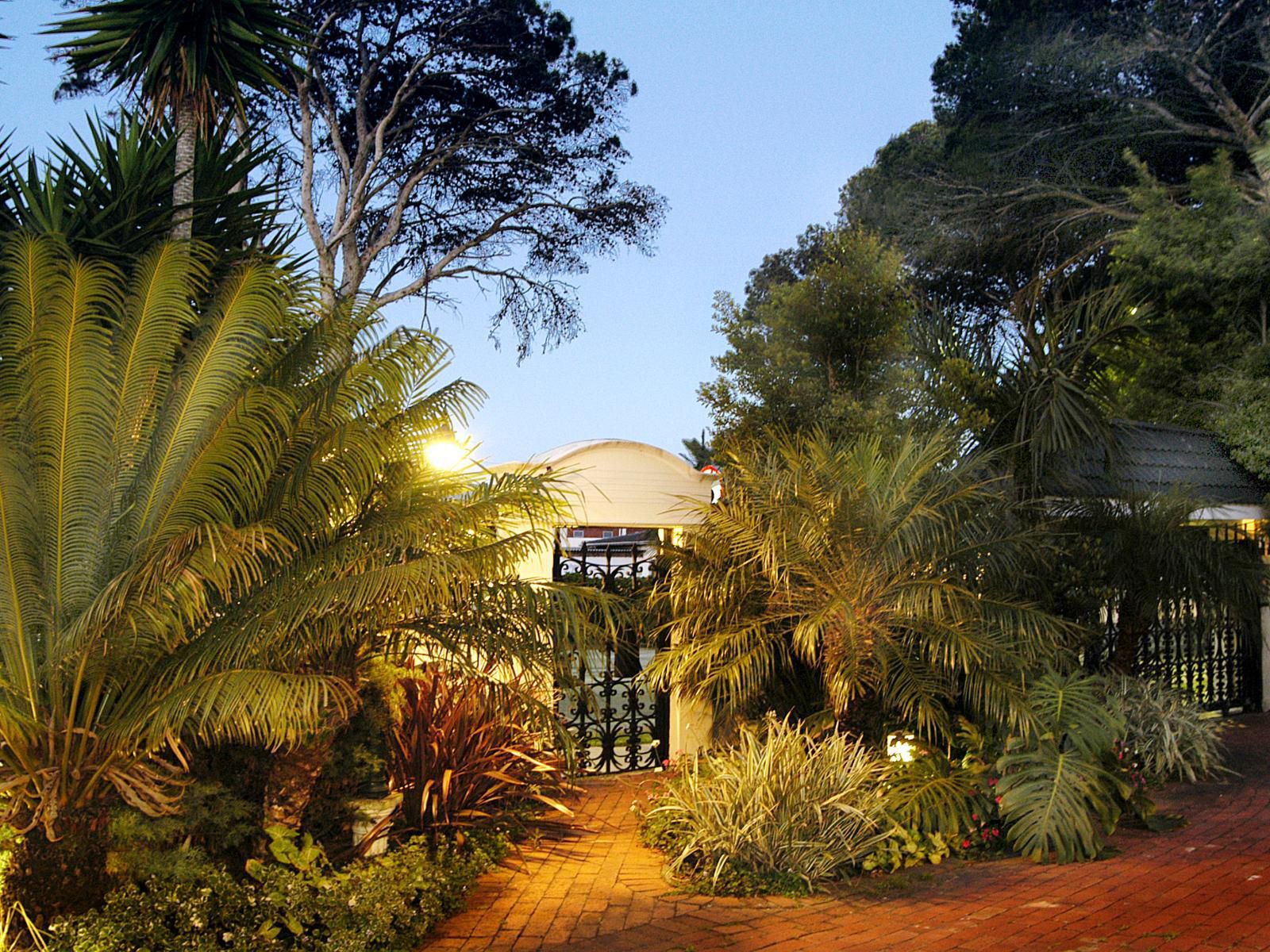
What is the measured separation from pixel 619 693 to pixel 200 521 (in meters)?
4.68

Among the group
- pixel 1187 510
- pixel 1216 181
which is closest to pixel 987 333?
pixel 1187 510

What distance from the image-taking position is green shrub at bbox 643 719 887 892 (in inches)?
241

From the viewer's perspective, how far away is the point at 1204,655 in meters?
11.9

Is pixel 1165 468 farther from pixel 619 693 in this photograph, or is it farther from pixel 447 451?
pixel 447 451

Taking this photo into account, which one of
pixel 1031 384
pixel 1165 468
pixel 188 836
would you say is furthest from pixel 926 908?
pixel 1165 468

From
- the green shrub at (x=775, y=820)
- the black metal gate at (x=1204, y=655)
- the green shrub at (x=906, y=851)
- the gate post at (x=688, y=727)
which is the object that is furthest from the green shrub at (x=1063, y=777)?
the black metal gate at (x=1204, y=655)

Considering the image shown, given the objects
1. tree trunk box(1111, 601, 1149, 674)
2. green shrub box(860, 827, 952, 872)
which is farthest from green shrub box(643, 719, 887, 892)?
tree trunk box(1111, 601, 1149, 674)

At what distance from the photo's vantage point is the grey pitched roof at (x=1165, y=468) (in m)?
10.6

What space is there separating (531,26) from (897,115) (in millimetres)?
14320

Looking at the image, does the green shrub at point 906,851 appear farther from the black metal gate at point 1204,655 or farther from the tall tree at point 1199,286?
the tall tree at point 1199,286

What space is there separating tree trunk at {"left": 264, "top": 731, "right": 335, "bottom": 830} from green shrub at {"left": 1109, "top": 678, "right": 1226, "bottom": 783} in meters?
5.58

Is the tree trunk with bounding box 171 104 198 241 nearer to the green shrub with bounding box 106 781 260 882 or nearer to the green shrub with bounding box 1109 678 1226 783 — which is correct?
the green shrub with bounding box 106 781 260 882

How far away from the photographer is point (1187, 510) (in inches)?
375

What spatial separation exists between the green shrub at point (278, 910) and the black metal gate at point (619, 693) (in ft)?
10.0
